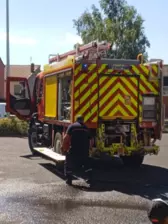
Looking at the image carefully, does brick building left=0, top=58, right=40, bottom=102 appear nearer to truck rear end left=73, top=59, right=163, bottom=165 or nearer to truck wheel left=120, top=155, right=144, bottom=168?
truck wheel left=120, top=155, right=144, bottom=168

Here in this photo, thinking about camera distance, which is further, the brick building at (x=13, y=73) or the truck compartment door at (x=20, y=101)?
the brick building at (x=13, y=73)

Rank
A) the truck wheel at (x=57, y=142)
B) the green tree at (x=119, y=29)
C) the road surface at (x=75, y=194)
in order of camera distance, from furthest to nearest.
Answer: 1. the green tree at (x=119, y=29)
2. the truck wheel at (x=57, y=142)
3. the road surface at (x=75, y=194)

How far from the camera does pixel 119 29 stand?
41.9m

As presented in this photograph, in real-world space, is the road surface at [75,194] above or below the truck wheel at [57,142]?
below

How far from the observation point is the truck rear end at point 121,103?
10.7m

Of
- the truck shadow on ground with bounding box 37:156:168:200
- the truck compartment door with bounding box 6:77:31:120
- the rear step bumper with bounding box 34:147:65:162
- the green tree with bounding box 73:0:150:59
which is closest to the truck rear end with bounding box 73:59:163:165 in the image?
the truck shadow on ground with bounding box 37:156:168:200

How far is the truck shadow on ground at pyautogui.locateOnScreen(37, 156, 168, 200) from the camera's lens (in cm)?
885

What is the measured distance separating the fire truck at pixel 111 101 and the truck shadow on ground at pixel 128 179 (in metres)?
A: 0.46

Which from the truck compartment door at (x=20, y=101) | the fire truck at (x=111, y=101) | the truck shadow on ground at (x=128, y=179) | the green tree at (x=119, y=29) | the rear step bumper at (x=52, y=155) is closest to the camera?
the truck shadow on ground at (x=128, y=179)

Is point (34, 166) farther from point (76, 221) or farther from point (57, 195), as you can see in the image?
point (76, 221)

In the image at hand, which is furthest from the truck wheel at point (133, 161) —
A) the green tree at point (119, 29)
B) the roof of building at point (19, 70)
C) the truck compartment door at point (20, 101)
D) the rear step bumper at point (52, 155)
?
the roof of building at point (19, 70)

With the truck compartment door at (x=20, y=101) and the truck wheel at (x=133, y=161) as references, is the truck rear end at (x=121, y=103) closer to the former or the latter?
the truck wheel at (x=133, y=161)

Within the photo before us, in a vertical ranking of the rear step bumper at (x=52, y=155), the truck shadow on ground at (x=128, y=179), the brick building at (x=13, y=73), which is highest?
the brick building at (x=13, y=73)

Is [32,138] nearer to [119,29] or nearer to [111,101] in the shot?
[111,101]
